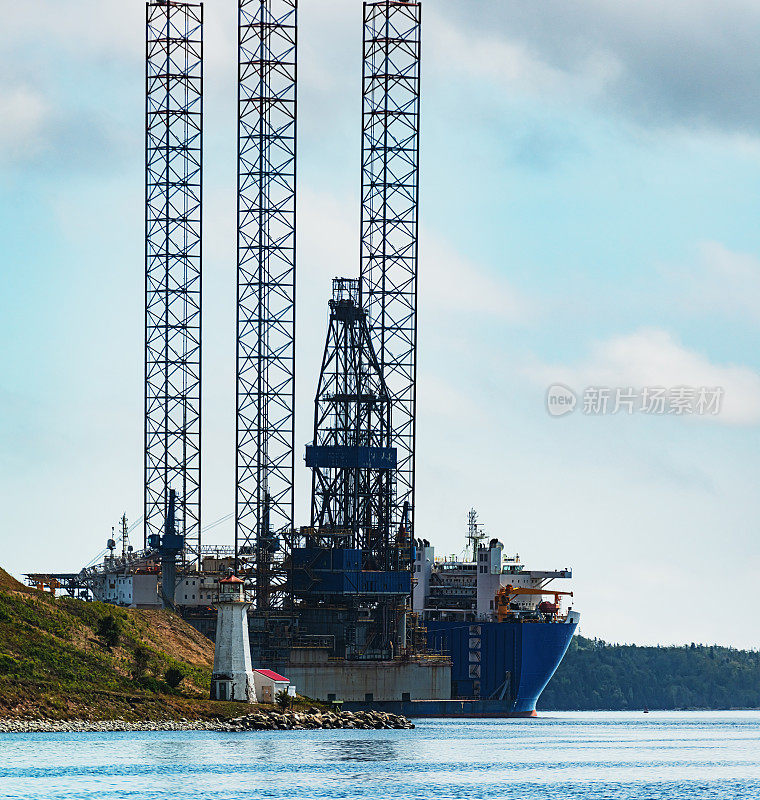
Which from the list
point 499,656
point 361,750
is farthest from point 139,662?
point 499,656

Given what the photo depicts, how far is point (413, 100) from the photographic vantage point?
442 feet

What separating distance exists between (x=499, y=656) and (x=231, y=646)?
4815cm

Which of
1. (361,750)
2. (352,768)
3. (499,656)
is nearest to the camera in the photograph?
(352,768)

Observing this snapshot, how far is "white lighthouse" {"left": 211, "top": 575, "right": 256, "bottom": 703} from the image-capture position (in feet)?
354

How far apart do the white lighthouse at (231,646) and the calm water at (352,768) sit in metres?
4.88

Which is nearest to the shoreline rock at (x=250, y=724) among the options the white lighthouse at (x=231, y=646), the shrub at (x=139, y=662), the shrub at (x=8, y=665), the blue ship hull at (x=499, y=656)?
the white lighthouse at (x=231, y=646)

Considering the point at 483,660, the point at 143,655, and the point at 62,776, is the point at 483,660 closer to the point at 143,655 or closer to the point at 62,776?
the point at 143,655

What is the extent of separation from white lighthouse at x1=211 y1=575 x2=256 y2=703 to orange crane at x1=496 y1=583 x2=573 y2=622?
48.8 meters

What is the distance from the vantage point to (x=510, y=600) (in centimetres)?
15638

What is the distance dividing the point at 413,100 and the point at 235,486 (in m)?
30.2

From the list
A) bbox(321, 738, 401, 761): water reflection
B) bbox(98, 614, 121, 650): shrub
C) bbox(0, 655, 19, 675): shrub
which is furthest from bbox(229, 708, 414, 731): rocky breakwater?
bbox(0, 655, 19, 675): shrub

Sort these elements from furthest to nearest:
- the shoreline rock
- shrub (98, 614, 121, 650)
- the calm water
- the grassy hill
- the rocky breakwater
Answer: shrub (98, 614, 121, 650), the rocky breakwater, the grassy hill, the shoreline rock, the calm water

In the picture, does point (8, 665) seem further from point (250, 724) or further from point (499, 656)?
point (499, 656)

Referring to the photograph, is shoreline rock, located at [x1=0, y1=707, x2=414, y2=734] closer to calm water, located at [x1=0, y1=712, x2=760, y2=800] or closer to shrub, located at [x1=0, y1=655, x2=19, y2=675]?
calm water, located at [x1=0, y1=712, x2=760, y2=800]
